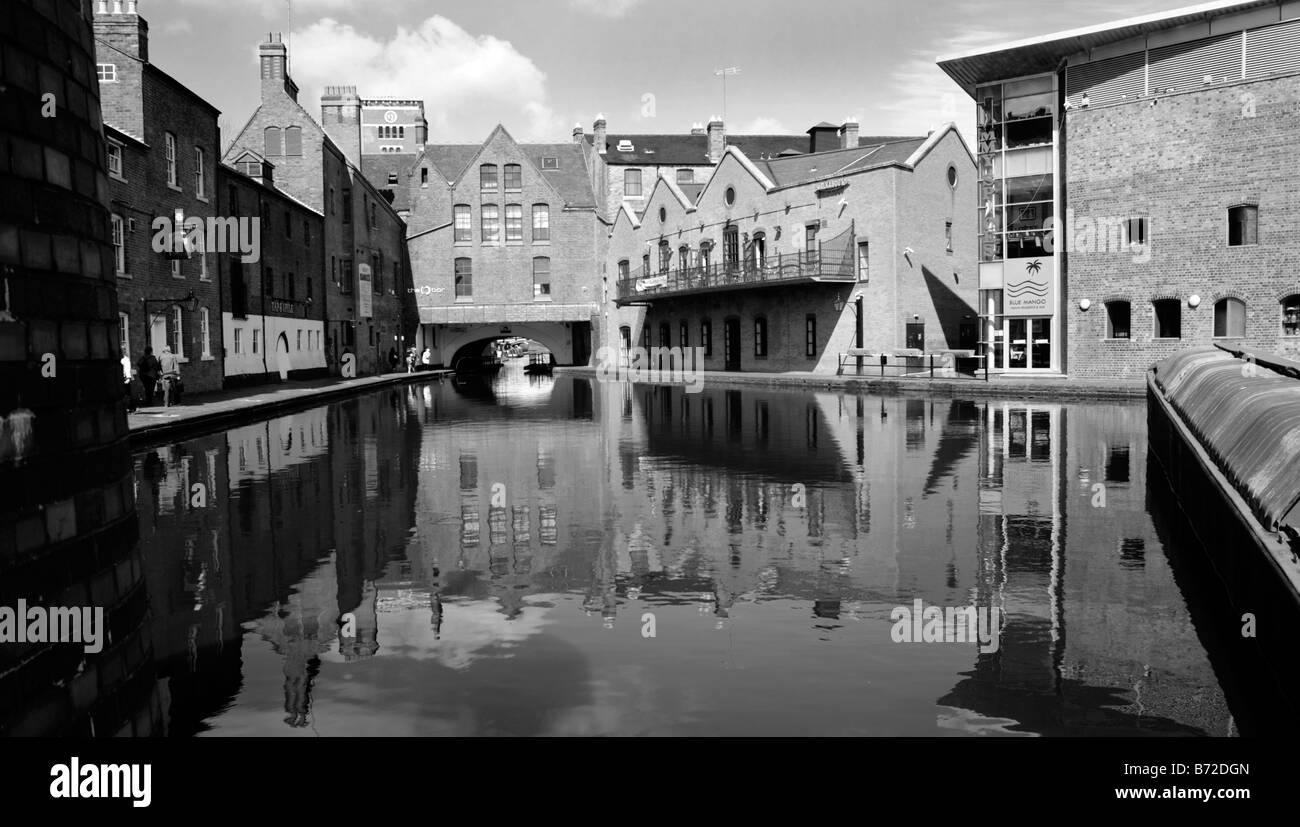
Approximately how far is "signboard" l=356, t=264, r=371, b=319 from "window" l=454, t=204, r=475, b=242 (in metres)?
10.9

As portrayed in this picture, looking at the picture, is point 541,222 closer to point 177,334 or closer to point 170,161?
point 170,161

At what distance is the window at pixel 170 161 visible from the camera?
28562 millimetres

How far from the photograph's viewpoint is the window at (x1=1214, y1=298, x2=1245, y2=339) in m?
29.8

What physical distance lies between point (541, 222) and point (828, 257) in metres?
23.7

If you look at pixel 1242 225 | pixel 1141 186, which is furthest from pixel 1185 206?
pixel 1242 225

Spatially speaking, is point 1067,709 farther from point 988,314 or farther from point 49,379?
point 988,314

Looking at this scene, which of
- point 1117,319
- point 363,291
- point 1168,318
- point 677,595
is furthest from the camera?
point 363,291

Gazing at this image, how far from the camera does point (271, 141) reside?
43.4 meters

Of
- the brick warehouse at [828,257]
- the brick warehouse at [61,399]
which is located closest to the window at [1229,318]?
the brick warehouse at [828,257]

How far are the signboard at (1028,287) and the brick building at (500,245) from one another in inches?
1205

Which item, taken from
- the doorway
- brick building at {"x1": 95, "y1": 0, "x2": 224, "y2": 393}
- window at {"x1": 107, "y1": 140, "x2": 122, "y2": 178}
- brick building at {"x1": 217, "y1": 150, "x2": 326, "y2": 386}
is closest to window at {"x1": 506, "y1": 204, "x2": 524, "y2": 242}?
the doorway

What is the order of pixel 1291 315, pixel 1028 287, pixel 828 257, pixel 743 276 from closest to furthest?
1. pixel 1291 315
2. pixel 1028 287
3. pixel 828 257
4. pixel 743 276

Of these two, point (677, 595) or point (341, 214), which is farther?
point (341, 214)
